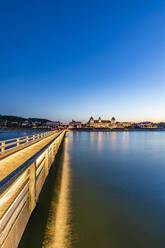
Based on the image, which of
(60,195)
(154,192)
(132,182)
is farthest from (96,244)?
(132,182)

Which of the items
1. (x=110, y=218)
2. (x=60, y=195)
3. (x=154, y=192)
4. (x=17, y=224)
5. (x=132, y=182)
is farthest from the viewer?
(x=132, y=182)

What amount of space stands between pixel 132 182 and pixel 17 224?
9.13 metres

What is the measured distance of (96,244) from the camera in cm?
445

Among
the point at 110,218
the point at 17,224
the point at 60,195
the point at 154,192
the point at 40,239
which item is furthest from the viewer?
the point at 154,192

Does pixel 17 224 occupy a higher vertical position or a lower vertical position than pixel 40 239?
higher

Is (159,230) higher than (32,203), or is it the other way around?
(32,203)

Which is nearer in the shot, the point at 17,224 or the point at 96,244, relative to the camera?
the point at 17,224

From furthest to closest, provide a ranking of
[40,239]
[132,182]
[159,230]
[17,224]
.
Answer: [132,182] < [159,230] < [40,239] < [17,224]

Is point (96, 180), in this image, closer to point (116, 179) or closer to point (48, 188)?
point (116, 179)

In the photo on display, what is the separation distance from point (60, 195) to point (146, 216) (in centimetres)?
428

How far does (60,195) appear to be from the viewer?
7602 millimetres

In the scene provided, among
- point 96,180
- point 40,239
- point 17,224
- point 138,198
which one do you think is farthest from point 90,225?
point 96,180

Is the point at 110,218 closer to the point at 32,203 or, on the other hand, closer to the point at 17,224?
the point at 32,203

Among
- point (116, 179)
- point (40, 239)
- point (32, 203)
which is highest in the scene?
point (32, 203)
